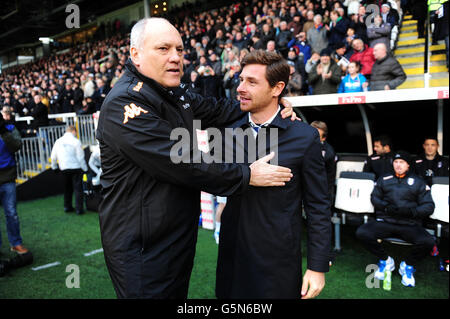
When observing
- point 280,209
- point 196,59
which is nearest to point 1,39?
point 196,59

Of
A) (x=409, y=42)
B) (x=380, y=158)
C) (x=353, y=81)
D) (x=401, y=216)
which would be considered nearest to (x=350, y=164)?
(x=380, y=158)

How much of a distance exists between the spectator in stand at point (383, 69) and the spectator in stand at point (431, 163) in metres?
1.43

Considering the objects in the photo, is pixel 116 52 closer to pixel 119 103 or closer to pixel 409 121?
pixel 409 121

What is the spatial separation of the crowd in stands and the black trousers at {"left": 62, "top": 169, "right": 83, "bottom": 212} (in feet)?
10.2

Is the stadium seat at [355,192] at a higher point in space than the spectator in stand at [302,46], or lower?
lower

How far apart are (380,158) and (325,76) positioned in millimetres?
2176

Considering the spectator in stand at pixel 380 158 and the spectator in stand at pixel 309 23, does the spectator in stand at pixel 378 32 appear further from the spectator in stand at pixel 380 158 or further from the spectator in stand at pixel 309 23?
the spectator in stand at pixel 380 158

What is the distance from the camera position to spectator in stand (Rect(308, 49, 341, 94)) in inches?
267

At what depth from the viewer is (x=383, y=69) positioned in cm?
615

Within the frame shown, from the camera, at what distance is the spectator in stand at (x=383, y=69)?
6.05m

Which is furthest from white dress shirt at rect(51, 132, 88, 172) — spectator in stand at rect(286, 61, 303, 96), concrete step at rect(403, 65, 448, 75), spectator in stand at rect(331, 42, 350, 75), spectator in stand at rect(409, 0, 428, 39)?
spectator in stand at rect(409, 0, 428, 39)

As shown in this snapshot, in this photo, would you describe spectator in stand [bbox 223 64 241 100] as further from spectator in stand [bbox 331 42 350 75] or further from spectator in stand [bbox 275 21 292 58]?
spectator in stand [bbox 331 42 350 75]

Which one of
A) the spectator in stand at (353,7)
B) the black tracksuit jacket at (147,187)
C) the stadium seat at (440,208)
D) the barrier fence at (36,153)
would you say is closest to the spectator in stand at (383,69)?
the stadium seat at (440,208)

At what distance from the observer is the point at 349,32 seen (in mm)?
7910
